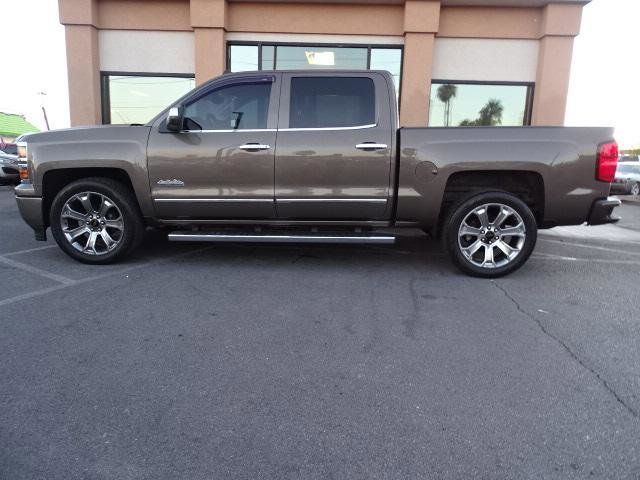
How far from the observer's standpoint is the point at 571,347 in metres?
3.15

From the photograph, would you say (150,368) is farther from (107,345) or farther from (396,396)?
(396,396)

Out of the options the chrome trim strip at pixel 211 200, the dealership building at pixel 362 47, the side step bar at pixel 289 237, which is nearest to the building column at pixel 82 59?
the dealership building at pixel 362 47

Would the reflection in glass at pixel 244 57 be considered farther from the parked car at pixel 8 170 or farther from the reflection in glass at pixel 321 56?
the parked car at pixel 8 170

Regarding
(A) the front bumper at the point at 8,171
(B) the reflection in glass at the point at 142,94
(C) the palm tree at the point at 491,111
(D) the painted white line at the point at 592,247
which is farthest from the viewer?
(A) the front bumper at the point at 8,171

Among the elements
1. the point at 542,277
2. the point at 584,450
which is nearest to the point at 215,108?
the point at 542,277

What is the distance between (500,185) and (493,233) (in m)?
0.53

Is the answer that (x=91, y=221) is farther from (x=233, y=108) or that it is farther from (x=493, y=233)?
(x=493, y=233)

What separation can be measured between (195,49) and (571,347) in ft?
31.9

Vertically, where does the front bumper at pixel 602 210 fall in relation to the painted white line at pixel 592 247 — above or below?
above

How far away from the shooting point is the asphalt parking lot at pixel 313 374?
2.02 m

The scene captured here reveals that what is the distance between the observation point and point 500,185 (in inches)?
189

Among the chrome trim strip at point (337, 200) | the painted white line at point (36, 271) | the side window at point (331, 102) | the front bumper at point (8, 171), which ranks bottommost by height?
the painted white line at point (36, 271)

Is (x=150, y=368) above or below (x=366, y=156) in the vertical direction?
below

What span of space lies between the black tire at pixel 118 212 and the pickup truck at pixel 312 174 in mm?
13
